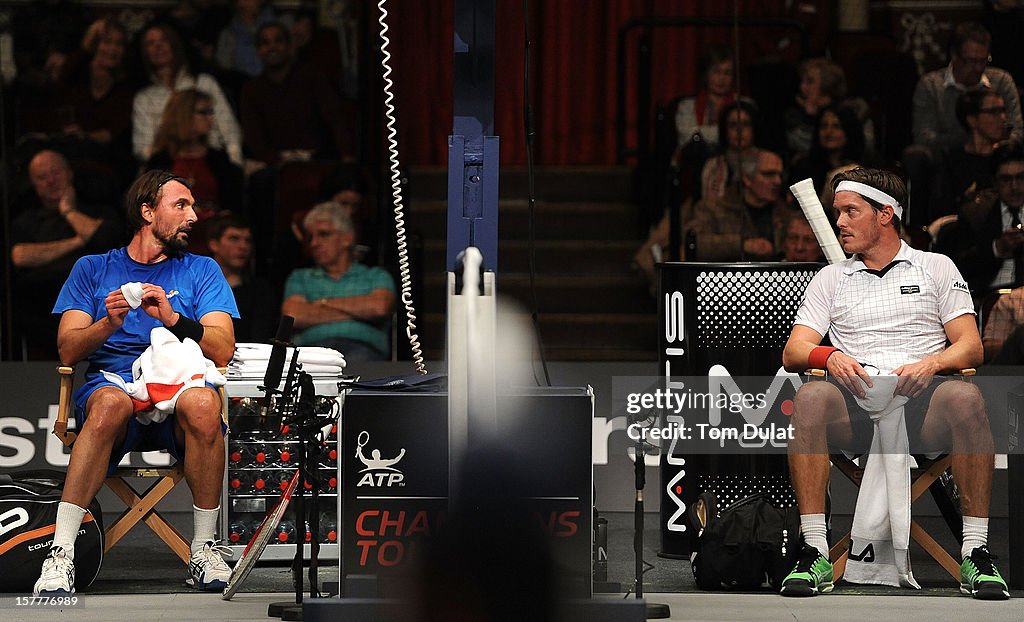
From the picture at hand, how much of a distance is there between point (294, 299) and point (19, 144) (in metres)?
2.02

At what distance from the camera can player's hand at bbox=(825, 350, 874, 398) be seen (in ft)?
14.8

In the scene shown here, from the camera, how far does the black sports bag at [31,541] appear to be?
444 centimetres

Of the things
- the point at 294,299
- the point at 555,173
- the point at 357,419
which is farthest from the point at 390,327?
the point at 357,419

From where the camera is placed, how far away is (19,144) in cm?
790

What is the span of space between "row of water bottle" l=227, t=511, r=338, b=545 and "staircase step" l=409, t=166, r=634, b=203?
13.1 feet

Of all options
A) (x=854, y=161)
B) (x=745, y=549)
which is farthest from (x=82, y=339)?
(x=854, y=161)

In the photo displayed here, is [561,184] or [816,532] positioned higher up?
[561,184]

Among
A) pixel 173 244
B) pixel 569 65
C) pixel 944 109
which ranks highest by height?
pixel 569 65

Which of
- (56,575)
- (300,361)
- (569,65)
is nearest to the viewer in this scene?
(56,575)

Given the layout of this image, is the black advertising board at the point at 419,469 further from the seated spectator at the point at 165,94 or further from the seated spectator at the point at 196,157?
the seated spectator at the point at 165,94

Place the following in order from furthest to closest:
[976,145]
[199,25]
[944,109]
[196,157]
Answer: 1. [199,25]
2. [944,109]
3. [196,157]
4. [976,145]

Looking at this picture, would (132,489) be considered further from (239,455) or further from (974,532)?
(974,532)

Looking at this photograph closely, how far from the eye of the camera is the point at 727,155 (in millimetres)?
7484

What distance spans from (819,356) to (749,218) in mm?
2723
